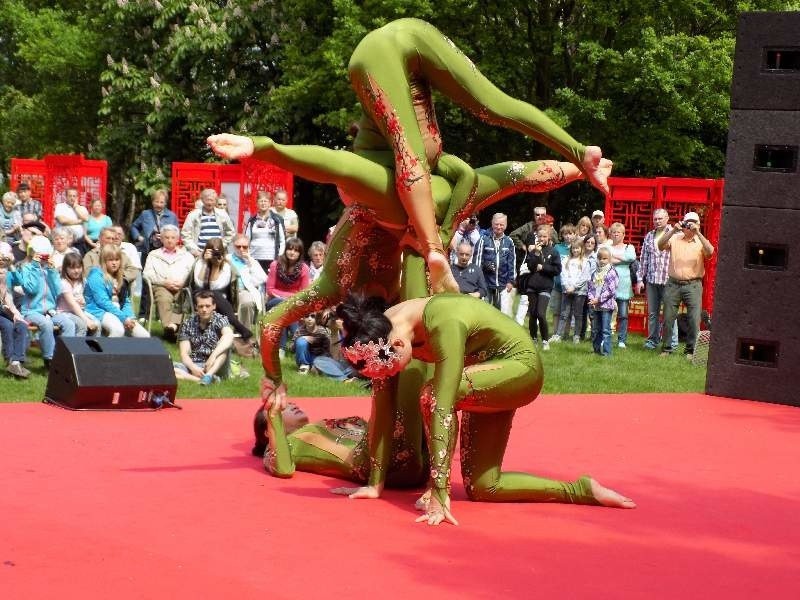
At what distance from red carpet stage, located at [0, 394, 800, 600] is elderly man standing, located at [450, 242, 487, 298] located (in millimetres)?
4536

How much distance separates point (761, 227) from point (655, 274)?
350 cm

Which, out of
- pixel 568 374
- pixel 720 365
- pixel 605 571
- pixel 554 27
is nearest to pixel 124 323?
pixel 568 374

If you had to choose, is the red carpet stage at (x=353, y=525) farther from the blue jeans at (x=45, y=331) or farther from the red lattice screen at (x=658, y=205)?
the red lattice screen at (x=658, y=205)

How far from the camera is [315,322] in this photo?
10859mm

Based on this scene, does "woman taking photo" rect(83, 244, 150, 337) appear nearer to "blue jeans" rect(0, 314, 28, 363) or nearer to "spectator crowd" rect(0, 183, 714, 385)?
"spectator crowd" rect(0, 183, 714, 385)

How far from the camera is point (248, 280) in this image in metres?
11.8

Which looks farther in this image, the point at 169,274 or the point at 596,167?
the point at 169,274

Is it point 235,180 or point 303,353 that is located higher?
point 235,180

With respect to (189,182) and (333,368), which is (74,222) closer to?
(189,182)

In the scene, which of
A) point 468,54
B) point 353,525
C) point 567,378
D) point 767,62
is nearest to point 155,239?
point 567,378

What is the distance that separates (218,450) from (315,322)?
4.24 meters

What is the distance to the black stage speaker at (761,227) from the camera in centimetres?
934

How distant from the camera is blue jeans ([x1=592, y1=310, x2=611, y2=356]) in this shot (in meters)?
12.3

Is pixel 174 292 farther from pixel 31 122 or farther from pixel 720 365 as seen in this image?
pixel 31 122
